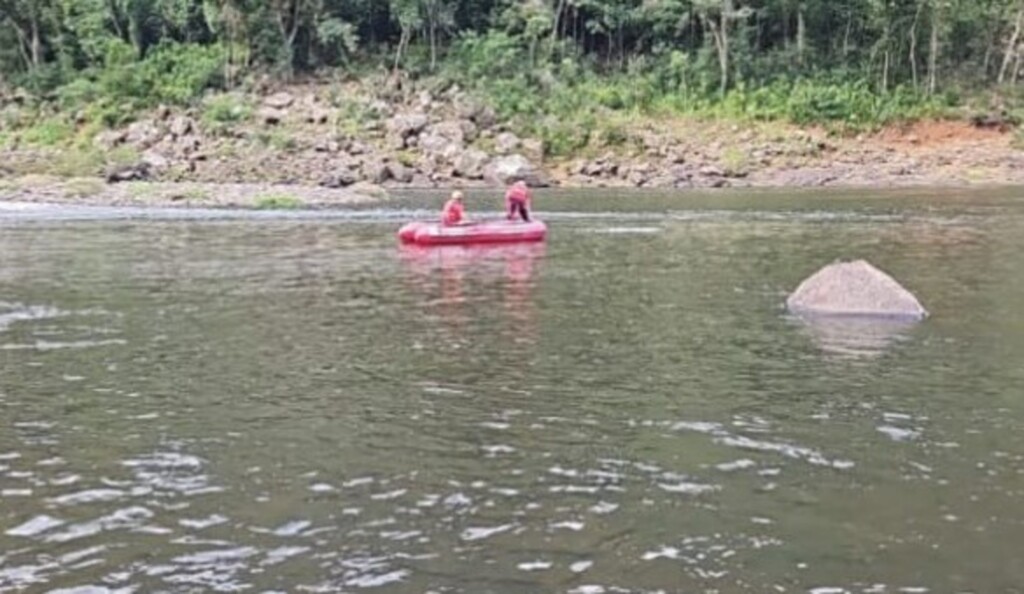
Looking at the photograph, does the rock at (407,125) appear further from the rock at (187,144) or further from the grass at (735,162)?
the grass at (735,162)

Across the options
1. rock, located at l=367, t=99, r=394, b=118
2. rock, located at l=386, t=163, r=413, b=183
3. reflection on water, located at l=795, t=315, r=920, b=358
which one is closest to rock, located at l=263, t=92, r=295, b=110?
rock, located at l=367, t=99, r=394, b=118

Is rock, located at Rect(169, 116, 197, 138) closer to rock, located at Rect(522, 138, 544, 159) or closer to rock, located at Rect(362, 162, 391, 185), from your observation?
rock, located at Rect(362, 162, 391, 185)

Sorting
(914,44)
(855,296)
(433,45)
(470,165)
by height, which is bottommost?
(855,296)

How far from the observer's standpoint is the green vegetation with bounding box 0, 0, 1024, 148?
58000mm

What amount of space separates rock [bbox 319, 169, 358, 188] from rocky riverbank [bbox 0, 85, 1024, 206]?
45mm

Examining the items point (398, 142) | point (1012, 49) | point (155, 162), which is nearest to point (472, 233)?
point (398, 142)

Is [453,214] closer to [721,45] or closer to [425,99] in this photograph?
[425,99]

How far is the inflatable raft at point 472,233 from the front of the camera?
27734 mm

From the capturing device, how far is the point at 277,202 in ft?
137

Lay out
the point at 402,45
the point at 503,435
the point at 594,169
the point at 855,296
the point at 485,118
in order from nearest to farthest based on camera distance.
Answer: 1. the point at 503,435
2. the point at 855,296
3. the point at 594,169
4. the point at 485,118
5. the point at 402,45

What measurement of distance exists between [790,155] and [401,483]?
46718 millimetres

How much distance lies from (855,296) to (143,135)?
42.7m

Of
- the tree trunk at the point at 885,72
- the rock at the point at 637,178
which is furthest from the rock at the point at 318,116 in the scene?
the tree trunk at the point at 885,72

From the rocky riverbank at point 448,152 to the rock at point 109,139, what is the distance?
0.11 metres
